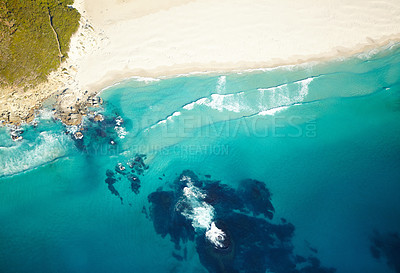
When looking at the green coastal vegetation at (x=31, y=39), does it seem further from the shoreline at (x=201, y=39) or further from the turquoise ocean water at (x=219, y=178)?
the turquoise ocean water at (x=219, y=178)

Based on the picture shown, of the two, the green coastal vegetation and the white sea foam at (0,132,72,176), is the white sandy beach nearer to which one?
the green coastal vegetation

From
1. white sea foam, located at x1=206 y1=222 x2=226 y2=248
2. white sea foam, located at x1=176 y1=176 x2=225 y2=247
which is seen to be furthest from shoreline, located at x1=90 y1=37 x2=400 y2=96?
white sea foam, located at x1=206 y1=222 x2=226 y2=248

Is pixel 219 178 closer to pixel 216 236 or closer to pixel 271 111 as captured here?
pixel 216 236

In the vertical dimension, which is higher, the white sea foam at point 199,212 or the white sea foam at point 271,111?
the white sea foam at point 271,111

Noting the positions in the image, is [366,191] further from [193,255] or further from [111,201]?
[111,201]

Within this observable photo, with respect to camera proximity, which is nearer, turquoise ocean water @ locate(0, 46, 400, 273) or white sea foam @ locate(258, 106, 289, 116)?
turquoise ocean water @ locate(0, 46, 400, 273)

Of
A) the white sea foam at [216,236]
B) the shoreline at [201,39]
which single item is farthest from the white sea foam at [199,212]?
the shoreline at [201,39]
